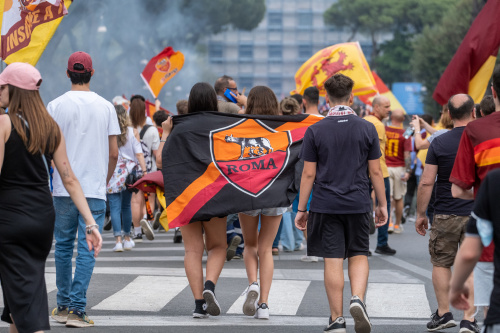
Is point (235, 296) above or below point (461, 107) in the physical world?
below

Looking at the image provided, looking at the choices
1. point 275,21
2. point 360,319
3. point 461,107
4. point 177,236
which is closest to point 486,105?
point 461,107

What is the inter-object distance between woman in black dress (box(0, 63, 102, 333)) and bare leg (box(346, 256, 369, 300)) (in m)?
2.37

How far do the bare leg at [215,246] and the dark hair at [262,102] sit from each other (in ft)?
3.43

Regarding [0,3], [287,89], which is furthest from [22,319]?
[287,89]

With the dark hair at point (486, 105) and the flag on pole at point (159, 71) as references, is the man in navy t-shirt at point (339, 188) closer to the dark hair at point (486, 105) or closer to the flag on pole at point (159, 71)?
the dark hair at point (486, 105)

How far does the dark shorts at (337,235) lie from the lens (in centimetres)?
669

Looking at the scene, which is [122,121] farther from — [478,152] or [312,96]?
[478,152]

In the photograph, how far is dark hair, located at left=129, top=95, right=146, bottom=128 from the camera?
13375mm

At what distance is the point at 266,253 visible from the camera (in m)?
7.54

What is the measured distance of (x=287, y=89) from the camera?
164125mm

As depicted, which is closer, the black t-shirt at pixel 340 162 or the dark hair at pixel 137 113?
the black t-shirt at pixel 340 162

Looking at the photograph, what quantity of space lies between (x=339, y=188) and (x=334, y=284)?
649mm

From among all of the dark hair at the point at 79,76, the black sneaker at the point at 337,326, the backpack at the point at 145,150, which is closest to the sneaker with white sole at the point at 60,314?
the dark hair at the point at 79,76

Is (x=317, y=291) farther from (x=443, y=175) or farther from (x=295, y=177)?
(x=443, y=175)
